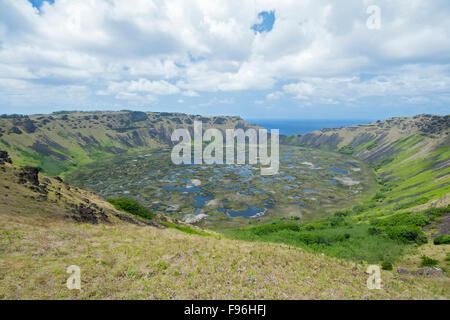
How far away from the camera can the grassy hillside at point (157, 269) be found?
16.6m

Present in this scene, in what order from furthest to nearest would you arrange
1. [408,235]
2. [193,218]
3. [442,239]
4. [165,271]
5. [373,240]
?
1. [193,218]
2. [373,240]
3. [408,235]
4. [442,239]
5. [165,271]

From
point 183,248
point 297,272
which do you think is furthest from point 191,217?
point 297,272

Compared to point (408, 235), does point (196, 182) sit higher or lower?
lower

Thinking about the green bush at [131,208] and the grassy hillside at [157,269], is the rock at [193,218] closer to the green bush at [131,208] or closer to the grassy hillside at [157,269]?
the green bush at [131,208]

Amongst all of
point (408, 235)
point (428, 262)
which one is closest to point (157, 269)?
point (428, 262)

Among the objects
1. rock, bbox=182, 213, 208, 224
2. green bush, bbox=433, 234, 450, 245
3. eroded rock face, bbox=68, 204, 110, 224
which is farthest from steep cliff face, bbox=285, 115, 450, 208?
eroded rock face, bbox=68, 204, 110, 224

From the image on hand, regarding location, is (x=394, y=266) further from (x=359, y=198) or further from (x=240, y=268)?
(x=359, y=198)

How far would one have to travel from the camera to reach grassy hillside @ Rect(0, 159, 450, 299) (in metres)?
16.6

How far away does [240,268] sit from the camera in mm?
21062

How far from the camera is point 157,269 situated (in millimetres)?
20141

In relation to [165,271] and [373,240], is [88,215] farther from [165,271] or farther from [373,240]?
[373,240]

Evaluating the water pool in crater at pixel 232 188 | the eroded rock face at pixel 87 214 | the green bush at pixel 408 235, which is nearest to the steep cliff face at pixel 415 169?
the water pool in crater at pixel 232 188
